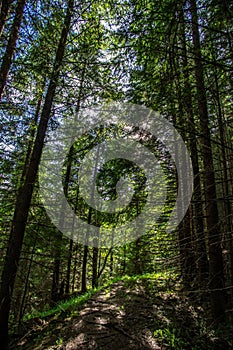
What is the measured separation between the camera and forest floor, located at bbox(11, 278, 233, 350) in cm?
454

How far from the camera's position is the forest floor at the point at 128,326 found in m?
4.54

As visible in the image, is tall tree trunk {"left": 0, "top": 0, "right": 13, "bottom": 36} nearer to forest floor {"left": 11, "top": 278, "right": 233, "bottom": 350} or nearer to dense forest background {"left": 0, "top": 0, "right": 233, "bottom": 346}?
dense forest background {"left": 0, "top": 0, "right": 233, "bottom": 346}

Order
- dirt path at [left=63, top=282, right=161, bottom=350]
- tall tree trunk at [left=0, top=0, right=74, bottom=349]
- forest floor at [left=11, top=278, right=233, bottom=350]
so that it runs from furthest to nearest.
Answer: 1. tall tree trunk at [left=0, top=0, right=74, bottom=349]
2. dirt path at [left=63, top=282, right=161, bottom=350]
3. forest floor at [left=11, top=278, right=233, bottom=350]

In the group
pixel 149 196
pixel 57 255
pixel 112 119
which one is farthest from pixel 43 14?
pixel 57 255

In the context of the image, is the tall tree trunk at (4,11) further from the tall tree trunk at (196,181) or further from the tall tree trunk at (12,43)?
the tall tree trunk at (196,181)

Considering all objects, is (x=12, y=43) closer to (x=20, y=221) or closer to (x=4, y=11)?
(x=4, y=11)

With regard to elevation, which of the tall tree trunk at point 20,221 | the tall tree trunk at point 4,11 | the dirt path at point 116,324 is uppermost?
the tall tree trunk at point 4,11

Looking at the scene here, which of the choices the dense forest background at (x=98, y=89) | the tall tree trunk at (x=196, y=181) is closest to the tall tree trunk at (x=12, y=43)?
the dense forest background at (x=98, y=89)

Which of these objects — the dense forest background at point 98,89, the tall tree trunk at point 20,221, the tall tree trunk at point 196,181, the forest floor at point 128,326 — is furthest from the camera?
the tall tree trunk at point 20,221

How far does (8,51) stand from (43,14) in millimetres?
1533

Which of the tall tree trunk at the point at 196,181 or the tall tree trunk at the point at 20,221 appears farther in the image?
the tall tree trunk at the point at 20,221

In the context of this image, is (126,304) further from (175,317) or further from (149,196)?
(149,196)

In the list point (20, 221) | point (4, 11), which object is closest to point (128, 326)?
point (20, 221)

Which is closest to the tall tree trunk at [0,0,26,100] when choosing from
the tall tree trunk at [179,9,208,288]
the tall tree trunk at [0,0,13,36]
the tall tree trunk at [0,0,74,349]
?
the tall tree trunk at [0,0,13,36]
